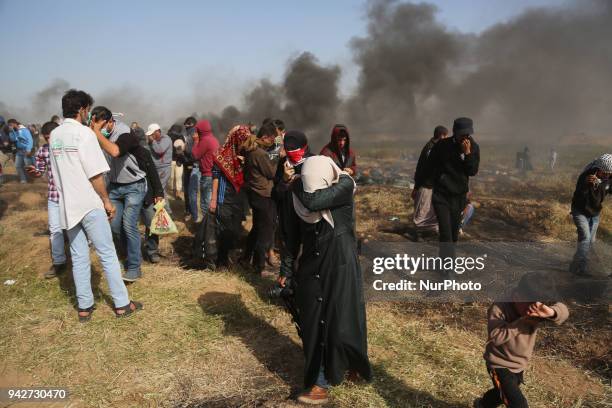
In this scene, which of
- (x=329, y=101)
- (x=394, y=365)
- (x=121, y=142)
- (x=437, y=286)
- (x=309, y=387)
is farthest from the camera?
(x=329, y=101)

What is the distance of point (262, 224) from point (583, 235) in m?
3.97

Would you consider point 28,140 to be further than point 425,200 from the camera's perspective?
Yes

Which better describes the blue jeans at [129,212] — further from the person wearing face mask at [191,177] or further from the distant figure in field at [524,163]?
the distant figure in field at [524,163]

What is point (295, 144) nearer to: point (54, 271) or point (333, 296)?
point (333, 296)

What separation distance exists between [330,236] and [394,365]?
1.40 meters

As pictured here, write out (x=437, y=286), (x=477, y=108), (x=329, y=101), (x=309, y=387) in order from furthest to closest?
1. (x=477, y=108)
2. (x=329, y=101)
3. (x=437, y=286)
4. (x=309, y=387)

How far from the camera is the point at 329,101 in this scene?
2953cm

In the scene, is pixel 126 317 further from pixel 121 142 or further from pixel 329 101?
pixel 329 101

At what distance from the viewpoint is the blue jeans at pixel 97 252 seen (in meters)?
3.93

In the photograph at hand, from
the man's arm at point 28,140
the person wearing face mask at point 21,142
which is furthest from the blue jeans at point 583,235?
the man's arm at point 28,140

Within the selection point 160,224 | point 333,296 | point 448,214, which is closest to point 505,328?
point 333,296

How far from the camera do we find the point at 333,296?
294 cm

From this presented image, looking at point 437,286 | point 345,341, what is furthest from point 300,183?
point 437,286

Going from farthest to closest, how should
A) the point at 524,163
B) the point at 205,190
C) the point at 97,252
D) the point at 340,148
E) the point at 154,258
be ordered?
the point at 524,163 < the point at 205,190 < the point at 154,258 < the point at 340,148 < the point at 97,252
